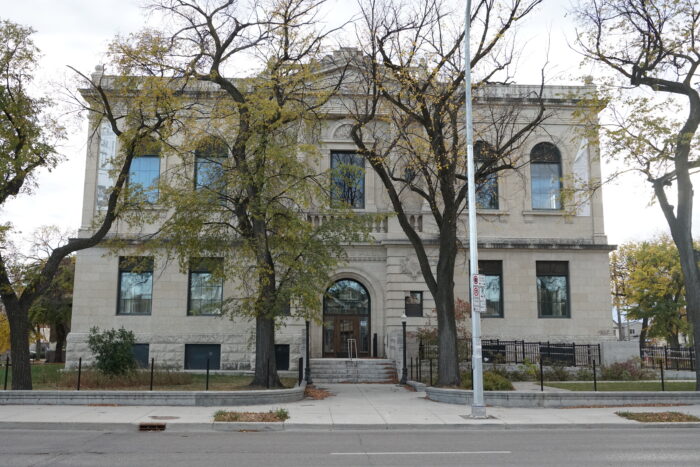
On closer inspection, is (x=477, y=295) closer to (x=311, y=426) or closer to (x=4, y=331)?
(x=311, y=426)

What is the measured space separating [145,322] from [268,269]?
42.3ft

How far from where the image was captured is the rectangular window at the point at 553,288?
30.7m

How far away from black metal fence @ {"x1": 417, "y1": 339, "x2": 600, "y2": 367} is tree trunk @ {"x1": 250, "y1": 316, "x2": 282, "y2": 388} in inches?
338

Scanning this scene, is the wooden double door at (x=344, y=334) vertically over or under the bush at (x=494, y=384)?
over

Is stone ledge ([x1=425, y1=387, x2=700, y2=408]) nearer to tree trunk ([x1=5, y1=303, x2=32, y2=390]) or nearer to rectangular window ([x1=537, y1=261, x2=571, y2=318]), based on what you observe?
rectangular window ([x1=537, y1=261, x2=571, y2=318])

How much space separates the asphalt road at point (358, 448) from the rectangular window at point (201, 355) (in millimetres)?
15866

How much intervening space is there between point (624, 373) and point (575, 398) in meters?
9.01

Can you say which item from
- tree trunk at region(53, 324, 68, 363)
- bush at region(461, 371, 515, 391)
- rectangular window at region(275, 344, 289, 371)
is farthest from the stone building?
tree trunk at region(53, 324, 68, 363)

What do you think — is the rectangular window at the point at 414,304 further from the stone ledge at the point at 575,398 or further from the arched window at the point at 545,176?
the stone ledge at the point at 575,398

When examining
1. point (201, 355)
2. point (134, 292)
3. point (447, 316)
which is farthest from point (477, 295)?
point (134, 292)

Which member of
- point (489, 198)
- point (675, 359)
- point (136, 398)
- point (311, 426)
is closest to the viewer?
point (311, 426)

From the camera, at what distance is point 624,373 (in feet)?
84.1

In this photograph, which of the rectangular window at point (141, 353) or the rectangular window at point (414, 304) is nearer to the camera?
the rectangular window at point (141, 353)

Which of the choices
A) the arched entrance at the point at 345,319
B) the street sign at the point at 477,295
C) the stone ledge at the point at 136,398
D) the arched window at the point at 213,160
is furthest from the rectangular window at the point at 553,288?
the stone ledge at the point at 136,398
